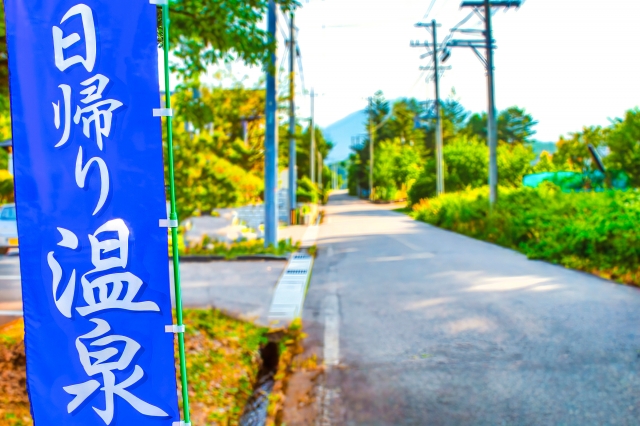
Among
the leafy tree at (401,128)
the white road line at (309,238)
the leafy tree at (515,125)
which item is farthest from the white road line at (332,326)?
the leafy tree at (515,125)

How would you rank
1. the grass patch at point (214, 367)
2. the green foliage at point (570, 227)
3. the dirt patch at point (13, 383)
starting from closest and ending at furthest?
the dirt patch at point (13, 383) < the grass patch at point (214, 367) < the green foliage at point (570, 227)

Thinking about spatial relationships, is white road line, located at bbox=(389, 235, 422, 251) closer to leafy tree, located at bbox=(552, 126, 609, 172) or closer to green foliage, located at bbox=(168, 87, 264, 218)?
green foliage, located at bbox=(168, 87, 264, 218)

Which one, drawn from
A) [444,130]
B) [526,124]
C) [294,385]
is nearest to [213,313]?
[294,385]

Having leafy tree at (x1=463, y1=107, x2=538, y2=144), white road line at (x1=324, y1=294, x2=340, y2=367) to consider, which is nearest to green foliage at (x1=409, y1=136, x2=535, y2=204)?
white road line at (x1=324, y1=294, x2=340, y2=367)

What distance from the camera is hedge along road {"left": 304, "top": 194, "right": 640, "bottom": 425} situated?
4.30 meters

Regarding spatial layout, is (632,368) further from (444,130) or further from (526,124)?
(526,124)

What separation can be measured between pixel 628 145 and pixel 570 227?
6.34 metres

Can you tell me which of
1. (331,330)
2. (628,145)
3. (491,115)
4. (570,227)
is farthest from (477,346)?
(491,115)

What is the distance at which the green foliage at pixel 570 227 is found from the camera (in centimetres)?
1019

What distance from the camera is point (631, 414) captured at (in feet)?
13.2

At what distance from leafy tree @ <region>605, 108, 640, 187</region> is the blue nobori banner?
17.1 metres

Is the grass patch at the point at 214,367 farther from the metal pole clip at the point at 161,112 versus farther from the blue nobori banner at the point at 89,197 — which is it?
the metal pole clip at the point at 161,112

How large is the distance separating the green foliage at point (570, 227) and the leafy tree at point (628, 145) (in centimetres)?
205

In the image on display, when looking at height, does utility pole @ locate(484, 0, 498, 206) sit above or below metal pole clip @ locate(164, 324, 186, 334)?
above
